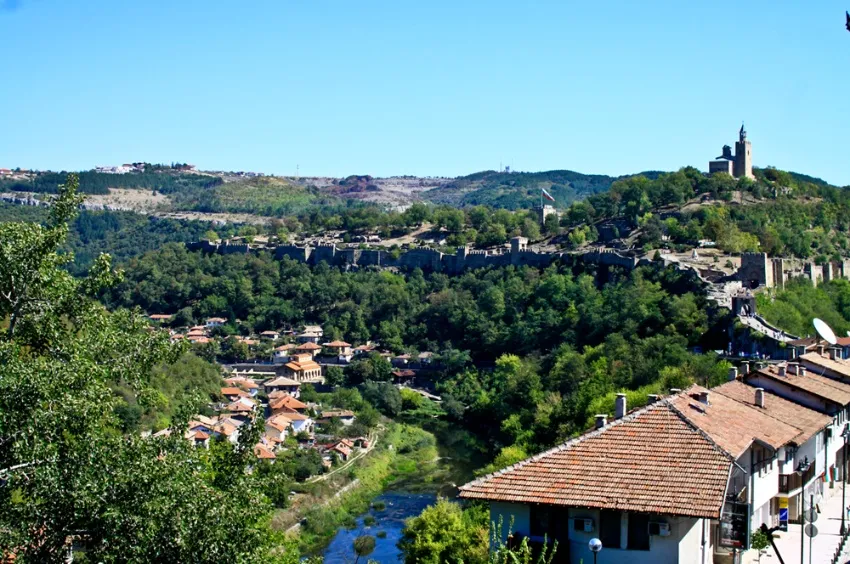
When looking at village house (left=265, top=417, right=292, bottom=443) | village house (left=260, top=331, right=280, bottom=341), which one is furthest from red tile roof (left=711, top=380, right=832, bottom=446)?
village house (left=260, top=331, right=280, bottom=341)

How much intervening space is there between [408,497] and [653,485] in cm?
2067

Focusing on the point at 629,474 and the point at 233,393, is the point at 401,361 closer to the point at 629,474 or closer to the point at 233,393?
the point at 233,393

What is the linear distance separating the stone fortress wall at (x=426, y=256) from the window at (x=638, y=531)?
38983 millimetres

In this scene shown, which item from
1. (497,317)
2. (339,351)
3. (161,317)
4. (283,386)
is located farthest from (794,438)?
(161,317)

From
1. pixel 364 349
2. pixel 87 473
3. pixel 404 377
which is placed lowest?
pixel 404 377

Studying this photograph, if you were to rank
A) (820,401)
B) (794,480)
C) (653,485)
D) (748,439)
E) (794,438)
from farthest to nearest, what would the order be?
(820,401) → (794,480) → (794,438) → (748,439) → (653,485)

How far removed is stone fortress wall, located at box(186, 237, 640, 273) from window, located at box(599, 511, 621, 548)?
1535 inches

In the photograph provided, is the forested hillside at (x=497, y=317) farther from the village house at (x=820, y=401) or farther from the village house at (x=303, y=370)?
the village house at (x=820, y=401)

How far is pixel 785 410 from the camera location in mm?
14000

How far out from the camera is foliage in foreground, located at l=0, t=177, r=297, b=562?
6.53m

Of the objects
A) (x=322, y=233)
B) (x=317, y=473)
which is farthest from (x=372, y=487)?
(x=322, y=233)

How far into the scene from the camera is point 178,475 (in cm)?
676

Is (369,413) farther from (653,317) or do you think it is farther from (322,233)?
(322,233)

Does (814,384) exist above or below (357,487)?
above
